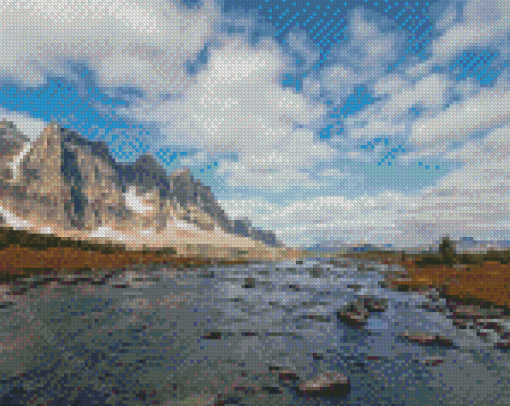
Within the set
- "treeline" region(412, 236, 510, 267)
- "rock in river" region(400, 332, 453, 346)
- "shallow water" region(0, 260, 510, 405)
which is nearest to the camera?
"shallow water" region(0, 260, 510, 405)

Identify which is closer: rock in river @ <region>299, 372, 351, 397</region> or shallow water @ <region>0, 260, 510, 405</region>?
shallow water @ <region>0, 260, 510, 405</region>

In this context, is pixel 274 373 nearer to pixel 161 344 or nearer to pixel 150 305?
pixel 161 344

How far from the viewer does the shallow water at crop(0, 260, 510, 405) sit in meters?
8.94

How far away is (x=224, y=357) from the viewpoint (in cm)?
1201

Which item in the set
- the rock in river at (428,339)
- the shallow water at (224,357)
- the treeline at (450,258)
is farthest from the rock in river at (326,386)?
the treeline at (450,258)

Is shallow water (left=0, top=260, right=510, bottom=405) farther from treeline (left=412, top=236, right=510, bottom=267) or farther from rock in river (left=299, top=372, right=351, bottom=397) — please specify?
treeline (left=412, top=236, right=510, bottom=267)

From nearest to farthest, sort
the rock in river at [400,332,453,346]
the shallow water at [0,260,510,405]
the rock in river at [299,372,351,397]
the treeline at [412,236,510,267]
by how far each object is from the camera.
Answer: the shallow water at [0,260,510,405]
the rock in river at [299,372,351,397]
the rock in river at [400,332,453,346]
the treeline at [412,236,510,267]

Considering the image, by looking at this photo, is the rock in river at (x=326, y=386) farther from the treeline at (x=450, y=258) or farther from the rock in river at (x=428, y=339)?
the treeline at (x=450, y=258)

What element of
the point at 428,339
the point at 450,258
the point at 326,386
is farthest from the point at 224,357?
the point at 450,258

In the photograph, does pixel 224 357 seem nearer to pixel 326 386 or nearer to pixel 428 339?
pixel 326 386

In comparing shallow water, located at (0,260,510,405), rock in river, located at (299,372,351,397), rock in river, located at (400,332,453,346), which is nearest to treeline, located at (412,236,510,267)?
shallow water, located at (0,260,510,405)

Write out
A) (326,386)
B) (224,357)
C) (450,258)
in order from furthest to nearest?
(450,258)
(224,357)
(326,386)

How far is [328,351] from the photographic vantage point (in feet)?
42.5

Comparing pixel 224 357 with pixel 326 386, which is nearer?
pixel 326 386
